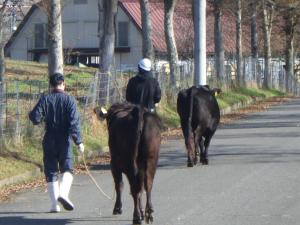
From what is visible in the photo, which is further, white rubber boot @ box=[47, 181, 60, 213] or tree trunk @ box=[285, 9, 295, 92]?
tree trunk @ box=[285, 9, 295, 92]

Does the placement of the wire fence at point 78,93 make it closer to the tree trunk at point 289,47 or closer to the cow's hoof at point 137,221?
the cow's hoof at point 137,221

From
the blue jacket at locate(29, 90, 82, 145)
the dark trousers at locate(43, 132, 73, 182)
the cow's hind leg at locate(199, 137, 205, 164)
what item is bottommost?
the cow's hind leg at locate(199, 137, 205, 164)

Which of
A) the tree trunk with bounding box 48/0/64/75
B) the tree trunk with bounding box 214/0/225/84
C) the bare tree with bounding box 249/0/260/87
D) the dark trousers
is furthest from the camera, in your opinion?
the bare tree with bounding box 249/0/260/87

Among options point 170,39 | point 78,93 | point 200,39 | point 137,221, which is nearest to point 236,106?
point 170,39

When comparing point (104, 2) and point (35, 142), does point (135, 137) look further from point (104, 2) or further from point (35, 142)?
point (104, 2)

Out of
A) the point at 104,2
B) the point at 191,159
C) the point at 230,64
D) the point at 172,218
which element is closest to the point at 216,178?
the point at 191,159

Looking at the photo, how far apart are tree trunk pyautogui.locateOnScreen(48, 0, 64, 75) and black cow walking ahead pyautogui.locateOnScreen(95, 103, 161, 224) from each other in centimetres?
845

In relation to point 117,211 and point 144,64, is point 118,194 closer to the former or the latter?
point 117,211

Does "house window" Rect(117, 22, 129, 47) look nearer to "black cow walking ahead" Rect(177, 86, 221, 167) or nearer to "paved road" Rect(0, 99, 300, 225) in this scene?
"paved road" Rect(0, 99, 300, 225)

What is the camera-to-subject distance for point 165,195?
1384 centimetres

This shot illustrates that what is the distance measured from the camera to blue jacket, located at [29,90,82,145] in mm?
12219

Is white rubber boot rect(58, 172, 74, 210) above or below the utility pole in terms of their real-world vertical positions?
below

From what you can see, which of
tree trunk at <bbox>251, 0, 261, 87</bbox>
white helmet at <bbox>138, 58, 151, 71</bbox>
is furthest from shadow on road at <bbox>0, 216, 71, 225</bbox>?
tree trunk at <bbox>251, 0, 261, 87</bbox>

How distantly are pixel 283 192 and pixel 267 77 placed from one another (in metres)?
46.3
